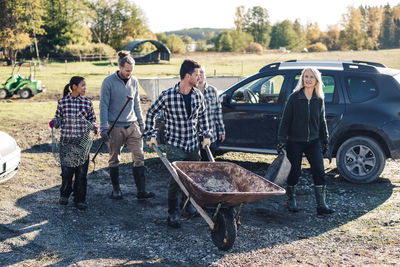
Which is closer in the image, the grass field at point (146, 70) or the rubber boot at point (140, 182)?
the rubber boot at point (140, 182)

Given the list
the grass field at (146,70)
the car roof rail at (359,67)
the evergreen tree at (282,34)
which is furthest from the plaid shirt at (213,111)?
the evergreen tree at (282,34)

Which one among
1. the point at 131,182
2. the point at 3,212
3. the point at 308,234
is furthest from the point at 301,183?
the point at 3,212

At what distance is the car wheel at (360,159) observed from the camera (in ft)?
25.7

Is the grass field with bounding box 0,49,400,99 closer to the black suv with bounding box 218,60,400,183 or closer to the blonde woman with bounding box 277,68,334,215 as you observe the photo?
the black suv with bounding box 218,60,400,183

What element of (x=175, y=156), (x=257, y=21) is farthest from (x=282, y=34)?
(x=175, y=156)

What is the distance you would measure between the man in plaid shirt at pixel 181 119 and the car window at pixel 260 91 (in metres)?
2.82

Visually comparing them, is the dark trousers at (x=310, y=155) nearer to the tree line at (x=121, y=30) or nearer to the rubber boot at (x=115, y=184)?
the rubber boot at (x=115, y=184)

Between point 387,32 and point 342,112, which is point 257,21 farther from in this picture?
point 342,112

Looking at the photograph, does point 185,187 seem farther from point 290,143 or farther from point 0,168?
point 0,168

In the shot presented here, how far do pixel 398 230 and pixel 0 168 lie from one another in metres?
5.51

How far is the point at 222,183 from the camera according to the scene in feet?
18.6

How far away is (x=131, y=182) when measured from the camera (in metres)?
8.23

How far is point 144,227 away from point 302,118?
8.36 feet

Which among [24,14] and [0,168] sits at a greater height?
[24,14]
